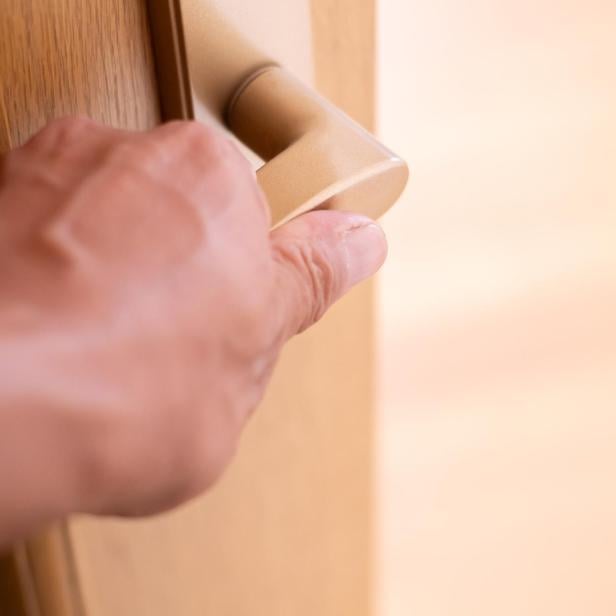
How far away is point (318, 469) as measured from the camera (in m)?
0.50

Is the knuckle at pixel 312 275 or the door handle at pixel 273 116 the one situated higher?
the door handle at pixel 273 116

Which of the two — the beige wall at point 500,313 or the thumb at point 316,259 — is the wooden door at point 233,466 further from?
the beige wall at point 500,313

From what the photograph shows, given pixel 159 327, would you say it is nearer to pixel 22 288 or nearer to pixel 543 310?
pixel 22 288

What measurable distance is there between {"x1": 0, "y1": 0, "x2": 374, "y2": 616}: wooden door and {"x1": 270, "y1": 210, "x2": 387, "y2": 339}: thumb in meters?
0.07

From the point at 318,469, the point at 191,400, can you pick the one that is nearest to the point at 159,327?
the point at 191,400

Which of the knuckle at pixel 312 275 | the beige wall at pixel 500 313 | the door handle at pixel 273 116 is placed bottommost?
the beige wall at pixel 500 313

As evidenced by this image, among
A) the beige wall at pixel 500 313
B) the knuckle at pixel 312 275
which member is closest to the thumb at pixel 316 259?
the knuckle at pixel 312 275

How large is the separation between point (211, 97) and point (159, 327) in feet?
0.38

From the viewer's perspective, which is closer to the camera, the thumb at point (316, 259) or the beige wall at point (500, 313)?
the thumb at point (316, 259)

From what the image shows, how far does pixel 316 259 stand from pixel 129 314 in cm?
7

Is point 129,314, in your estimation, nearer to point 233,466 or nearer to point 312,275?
point 312,275

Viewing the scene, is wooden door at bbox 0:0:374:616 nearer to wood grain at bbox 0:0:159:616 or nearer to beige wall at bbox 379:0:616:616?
wood grain at bbox 0:0:159:616

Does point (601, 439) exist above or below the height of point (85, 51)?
below

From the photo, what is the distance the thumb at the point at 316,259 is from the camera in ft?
0.85
